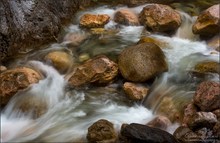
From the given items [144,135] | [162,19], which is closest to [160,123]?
[144,135]

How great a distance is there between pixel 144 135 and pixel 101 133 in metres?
0.66

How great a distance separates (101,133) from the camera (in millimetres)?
5055

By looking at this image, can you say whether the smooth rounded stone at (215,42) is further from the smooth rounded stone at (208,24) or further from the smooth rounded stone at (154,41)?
the smooth rounded stone at (154,41)

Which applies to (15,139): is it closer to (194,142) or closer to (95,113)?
(95,113)

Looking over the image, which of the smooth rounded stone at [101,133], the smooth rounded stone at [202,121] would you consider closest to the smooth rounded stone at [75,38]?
the smooth rounded stone at [101,133]

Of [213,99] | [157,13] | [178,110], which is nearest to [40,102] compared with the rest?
[178,110]

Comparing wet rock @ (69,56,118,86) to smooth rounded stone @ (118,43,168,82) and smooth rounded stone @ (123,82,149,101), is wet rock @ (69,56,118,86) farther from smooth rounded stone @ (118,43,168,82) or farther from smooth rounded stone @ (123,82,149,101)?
smooth rounded stone @ (123,82,149,101)

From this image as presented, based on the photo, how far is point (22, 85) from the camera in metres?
6.03

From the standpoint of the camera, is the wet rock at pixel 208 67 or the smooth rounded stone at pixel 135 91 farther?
the wet rock at pixel 208 67

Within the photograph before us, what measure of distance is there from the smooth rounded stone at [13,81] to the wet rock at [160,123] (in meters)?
2.33

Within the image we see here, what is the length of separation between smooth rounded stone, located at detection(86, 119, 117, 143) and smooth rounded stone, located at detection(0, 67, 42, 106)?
1647 millimetres

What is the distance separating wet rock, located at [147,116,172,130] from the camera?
17.7ft

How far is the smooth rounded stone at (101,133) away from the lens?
5031mm

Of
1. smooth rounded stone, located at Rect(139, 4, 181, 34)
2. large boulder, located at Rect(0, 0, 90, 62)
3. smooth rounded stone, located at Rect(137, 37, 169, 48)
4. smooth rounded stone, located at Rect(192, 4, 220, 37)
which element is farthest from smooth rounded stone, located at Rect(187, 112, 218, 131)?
large boulder, located at Rect(0, 0, 90, 62)
